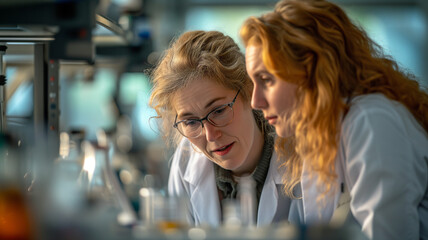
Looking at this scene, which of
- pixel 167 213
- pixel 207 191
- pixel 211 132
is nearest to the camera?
pixel 167 213

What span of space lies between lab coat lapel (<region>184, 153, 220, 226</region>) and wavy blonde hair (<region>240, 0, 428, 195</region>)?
0.61m

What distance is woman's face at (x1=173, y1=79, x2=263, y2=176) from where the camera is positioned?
1878 mm

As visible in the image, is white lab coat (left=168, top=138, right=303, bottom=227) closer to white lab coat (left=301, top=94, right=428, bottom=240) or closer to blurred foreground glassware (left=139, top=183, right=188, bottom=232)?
white lab coat (left=301, top=94, right=428, bottom=240)

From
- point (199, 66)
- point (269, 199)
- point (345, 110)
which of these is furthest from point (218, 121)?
point (345, 110)

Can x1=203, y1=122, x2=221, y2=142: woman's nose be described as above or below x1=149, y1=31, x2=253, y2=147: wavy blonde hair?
below

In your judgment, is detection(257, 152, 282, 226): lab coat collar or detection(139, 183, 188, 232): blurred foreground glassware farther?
detection(257, 152, 282, 226): lab coat collar

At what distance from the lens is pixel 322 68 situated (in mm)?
1427

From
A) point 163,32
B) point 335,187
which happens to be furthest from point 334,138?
point 163,32

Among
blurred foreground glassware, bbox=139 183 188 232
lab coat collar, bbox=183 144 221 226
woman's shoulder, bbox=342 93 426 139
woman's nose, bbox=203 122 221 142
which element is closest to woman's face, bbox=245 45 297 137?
woman's shoulder, bbox=342 93 426 139

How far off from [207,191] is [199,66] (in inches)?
20.6

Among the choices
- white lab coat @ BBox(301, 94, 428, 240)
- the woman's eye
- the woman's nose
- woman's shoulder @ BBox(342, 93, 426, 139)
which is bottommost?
the woman's nose

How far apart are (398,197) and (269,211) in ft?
2.20

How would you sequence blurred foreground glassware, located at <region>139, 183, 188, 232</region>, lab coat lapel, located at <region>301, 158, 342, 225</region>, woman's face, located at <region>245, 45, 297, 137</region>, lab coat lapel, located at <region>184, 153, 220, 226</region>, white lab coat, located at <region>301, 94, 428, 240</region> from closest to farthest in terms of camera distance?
blurred foreground glassware, located at <region>139, 183, 188, 232</region>
white lab coat, located at <region>301, 94, 428, 240</region>
woman's face, located at <region>245, 45, 297, 137</region>
lab coat lapel, located at <region>301, 158, 342, 225</region>
lab coat lapel, located at <region>184, 153, 220, 226</region>

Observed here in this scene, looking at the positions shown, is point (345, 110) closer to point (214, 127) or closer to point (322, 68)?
point (322, 68)
